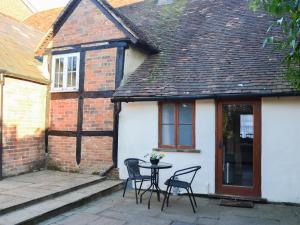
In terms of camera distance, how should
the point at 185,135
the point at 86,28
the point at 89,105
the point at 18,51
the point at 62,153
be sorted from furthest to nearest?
the point at 18,51
the point at 86,28
the point at 62,153
the point at 89,105
the point at 185,135

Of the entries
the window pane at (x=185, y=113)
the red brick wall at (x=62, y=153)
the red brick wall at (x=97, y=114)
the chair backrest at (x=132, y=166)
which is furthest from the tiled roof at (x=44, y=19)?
the chair backrest at (x=132, y=166)

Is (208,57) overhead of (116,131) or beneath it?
overhead

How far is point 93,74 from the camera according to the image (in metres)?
8.70

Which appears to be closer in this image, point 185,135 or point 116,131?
point 185,135

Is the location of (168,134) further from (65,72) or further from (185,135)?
(65,72)

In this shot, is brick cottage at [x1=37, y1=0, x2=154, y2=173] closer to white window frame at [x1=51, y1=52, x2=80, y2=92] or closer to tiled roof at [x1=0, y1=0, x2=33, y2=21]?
white window frame at [x1=51, y1=52, x2=80, y2=92]

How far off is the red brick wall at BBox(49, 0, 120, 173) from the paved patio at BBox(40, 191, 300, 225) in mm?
1887

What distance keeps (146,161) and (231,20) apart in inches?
208

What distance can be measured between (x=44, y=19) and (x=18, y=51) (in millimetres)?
8211

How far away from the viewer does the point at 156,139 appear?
25.6ft

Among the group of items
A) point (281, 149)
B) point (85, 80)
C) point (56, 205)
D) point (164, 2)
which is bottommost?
point (56, 205)

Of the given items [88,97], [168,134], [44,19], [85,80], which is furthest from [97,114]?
[44,19]

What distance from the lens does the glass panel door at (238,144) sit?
23.3ft

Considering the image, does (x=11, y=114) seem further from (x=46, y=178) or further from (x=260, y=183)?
(x=260, y=183)
